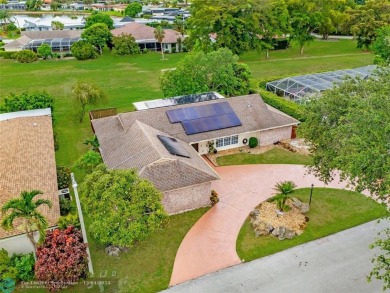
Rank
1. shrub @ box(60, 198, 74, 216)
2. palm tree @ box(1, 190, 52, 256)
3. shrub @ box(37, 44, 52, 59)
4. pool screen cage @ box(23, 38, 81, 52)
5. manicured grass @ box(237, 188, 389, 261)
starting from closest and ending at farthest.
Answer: palm tree @ box(1, 190, 52, 256), manicured grass @ box(237, 188, 389, 261), shrub @ box(60, 198, 74, 216), shrub @ box(37, 44, 52, 59), pool screen cage @ box(23, 38, 81, 52)

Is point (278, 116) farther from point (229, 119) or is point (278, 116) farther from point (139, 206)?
point (139, 206)

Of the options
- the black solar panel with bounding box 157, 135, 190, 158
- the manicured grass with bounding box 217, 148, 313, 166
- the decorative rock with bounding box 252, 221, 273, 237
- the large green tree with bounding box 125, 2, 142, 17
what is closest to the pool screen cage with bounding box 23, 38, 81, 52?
the large green tree with bounding box 125, 2, 142, 17

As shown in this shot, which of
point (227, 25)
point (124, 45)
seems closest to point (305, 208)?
point (227, 25)

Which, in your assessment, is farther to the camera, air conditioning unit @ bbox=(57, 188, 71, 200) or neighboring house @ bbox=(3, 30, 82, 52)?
neighboring house @ bbox=(3, 30, 82, 52)

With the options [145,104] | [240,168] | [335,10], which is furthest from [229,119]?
[335,10]

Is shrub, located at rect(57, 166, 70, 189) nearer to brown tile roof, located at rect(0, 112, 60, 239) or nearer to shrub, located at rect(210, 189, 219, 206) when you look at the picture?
brown tile roof, located at rect(0, 112, 60, 239)
